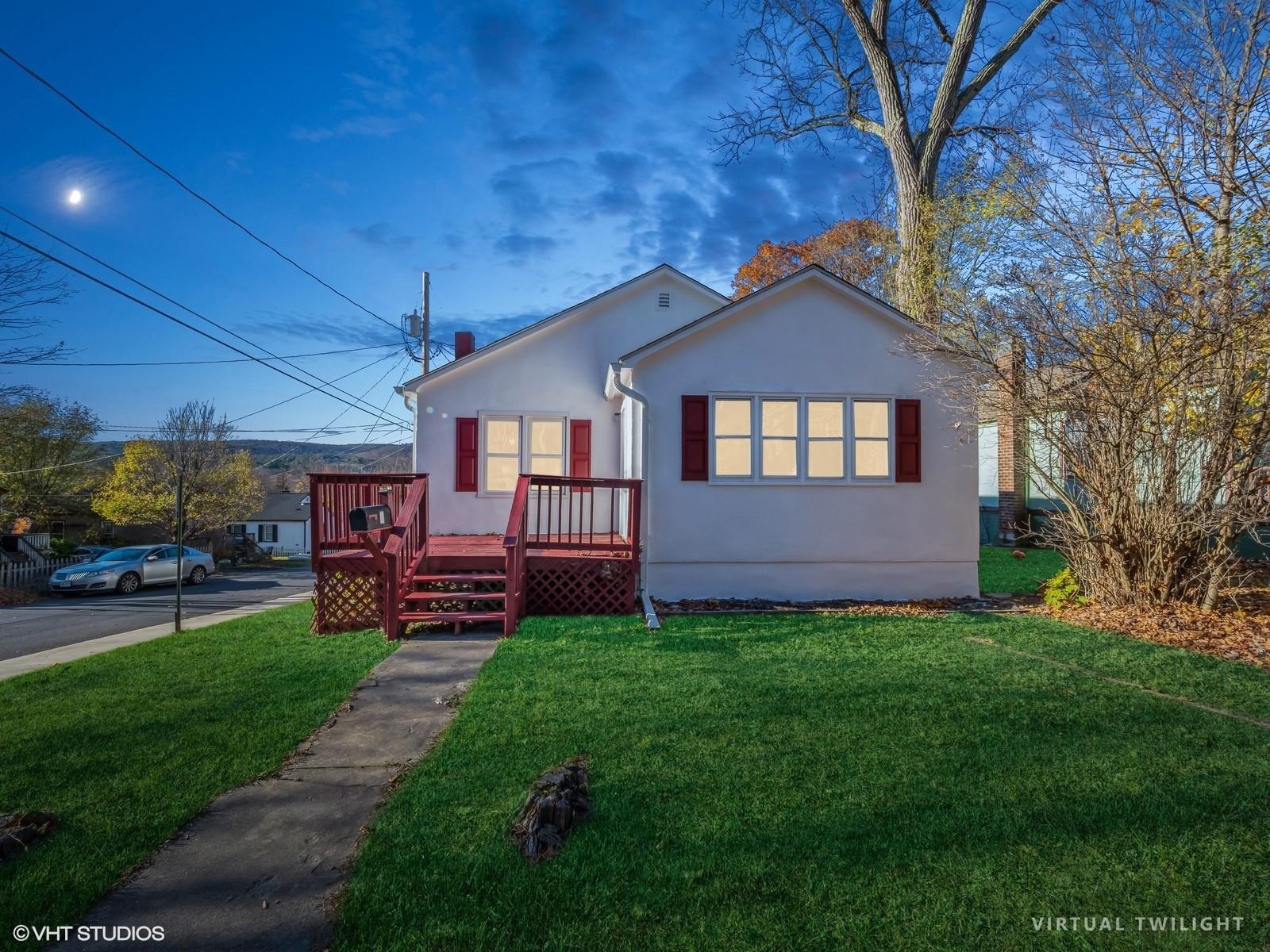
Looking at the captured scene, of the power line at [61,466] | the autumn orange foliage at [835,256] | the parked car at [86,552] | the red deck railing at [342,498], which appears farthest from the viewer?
the power line at [61,466]

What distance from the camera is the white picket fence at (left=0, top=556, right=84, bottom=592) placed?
19.3 metres

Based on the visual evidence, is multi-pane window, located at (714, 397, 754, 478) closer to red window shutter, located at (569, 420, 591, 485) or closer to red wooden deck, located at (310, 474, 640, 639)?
red wooden deck, located at (310, 474, 640, 639)

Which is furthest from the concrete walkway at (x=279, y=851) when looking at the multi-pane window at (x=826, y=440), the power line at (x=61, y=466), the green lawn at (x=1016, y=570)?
the power line at (x=61, y=466)

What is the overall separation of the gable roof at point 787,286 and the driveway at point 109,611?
947 cm

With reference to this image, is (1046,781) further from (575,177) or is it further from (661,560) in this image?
(575,177)

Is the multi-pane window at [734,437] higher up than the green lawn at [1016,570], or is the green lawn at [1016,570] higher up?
the multi-pane window at [734,437]

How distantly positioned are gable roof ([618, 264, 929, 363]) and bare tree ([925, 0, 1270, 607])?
3.25 feet

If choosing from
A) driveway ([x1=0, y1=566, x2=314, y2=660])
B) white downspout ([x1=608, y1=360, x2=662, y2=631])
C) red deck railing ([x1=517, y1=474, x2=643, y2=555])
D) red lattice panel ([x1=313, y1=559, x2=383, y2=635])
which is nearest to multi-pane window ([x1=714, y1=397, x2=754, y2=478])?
white downspout ([x1=608, y1=360, x2=662, y2=631])

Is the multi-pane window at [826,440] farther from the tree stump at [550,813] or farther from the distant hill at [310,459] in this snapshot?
the distant hill at [310,459]

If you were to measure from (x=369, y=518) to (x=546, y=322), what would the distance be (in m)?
5.56

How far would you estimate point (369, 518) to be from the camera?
707 cm

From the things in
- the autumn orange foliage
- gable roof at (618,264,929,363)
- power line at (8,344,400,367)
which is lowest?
gable roof at (618,264,929,363)

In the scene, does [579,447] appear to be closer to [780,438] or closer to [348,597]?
[780,438]

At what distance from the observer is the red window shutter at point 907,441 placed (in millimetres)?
9281
